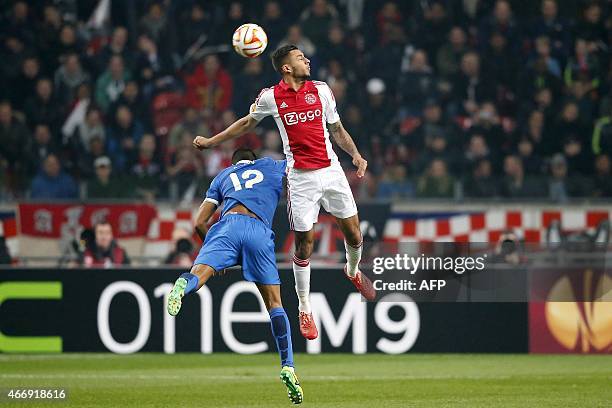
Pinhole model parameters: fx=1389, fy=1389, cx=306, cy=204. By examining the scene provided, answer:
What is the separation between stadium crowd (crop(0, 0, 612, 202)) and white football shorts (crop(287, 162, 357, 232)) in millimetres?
5872

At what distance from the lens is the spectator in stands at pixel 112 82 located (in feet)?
63.1

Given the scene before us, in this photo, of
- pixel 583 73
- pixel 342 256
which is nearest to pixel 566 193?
pixel 583 73

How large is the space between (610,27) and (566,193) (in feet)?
10.5

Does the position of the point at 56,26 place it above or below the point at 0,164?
above

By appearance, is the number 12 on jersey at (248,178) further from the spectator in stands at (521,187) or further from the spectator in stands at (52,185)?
the spectator in stands at (521,187)

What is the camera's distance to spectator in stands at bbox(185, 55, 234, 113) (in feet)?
63.0

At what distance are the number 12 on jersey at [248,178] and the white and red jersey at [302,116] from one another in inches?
12.6

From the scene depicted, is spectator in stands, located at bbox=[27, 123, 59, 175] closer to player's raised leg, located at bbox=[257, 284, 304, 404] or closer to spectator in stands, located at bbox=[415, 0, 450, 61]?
spectator in stands, located at bbox=[415, 0, 450, 61]

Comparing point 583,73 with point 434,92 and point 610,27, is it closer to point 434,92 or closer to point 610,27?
point 610,27

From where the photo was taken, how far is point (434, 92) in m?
19.0

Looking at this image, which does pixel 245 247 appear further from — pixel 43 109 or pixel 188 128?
pixel 43 109

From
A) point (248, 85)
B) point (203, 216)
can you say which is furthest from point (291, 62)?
point (248, 85)

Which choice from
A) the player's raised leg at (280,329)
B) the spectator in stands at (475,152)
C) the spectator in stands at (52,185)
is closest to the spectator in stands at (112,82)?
the spectator in stands at (52,185)

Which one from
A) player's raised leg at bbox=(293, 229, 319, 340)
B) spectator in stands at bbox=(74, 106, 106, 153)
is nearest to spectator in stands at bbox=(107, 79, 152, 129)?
spectator in stands at bbox=(74, 106, 106, 153)
